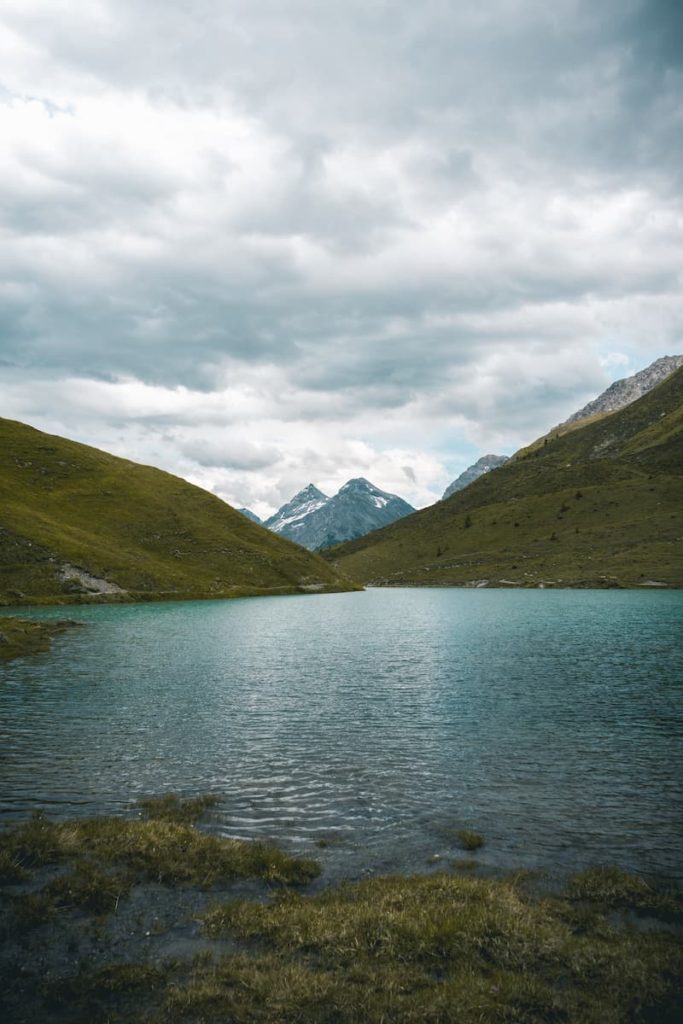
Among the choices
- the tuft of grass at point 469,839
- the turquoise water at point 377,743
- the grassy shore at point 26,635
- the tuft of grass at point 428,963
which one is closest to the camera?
the tuft of grass at point 428,963

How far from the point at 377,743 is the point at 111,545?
13772 cm

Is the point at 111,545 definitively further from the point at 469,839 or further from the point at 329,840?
the point at 469,839

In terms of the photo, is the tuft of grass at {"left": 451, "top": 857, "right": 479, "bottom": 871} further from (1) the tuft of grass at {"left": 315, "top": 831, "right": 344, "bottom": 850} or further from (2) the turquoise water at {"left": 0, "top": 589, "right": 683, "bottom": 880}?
(1) the tuft of grass at {"left": 315, "top": 831, "right": 344, "bottom": 850}

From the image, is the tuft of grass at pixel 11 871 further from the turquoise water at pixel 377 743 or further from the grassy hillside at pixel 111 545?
the grassy hillside at pixel 111 545

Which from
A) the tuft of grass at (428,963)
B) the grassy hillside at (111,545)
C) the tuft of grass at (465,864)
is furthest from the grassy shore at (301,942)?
the grassy hillside at (111,545)

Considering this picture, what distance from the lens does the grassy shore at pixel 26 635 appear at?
54938 millimetres

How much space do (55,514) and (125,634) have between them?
10613 centimetres

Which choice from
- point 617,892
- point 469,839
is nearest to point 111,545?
point 469,839

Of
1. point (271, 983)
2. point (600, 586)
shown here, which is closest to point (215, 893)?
point (271, 983)

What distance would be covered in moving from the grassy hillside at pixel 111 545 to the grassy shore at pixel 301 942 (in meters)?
107

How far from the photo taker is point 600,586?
577 ft

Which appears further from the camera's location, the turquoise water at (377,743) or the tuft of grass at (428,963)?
the turquoise water at (377,743)

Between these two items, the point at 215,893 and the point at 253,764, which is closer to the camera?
the point at 215,893

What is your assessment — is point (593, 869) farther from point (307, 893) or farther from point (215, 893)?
point (215, 893)
